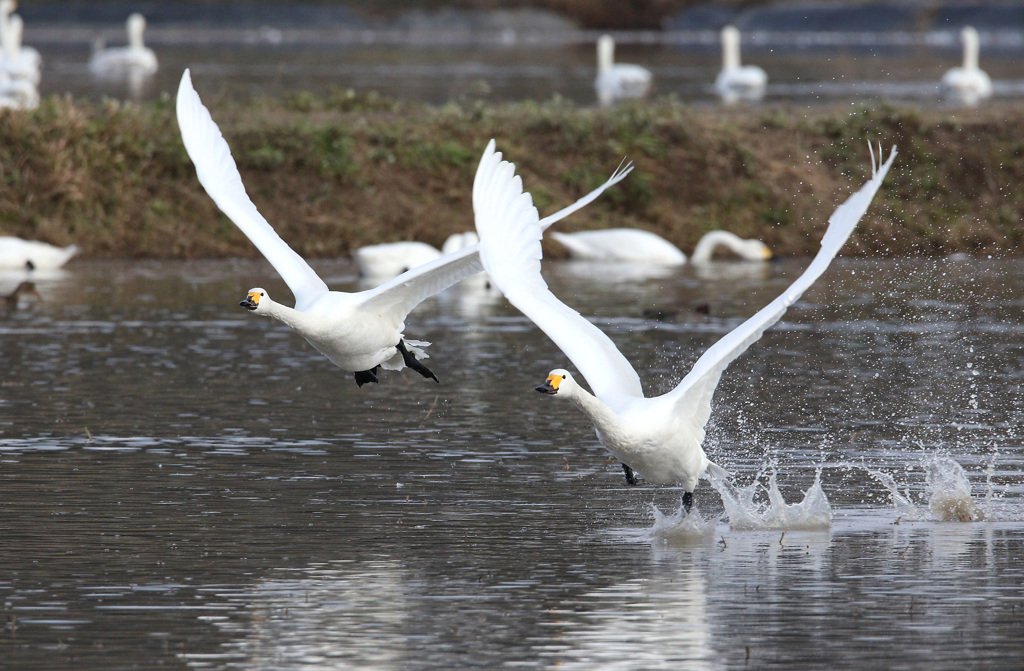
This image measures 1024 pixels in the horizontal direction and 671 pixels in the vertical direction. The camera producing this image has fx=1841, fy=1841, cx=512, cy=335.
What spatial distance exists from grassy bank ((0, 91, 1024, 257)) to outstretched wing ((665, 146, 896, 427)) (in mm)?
16194

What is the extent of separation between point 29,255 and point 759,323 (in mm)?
16626

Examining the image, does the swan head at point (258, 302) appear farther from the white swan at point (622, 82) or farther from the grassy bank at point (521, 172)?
the white swan at point (622, 82)

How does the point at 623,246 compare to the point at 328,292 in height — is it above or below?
above

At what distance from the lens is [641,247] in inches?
1022

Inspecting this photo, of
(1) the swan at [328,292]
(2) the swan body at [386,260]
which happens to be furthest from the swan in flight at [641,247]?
(1) the swan at [328,292]

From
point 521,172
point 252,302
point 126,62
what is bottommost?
point 252,302

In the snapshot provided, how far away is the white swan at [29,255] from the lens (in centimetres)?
2467

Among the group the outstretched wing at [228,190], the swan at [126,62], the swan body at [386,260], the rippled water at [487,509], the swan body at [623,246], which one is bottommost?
the rippled water at [487,509]

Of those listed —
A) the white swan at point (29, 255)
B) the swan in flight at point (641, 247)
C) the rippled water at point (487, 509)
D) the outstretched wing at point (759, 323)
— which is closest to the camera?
the rippled water at point (487, 509)

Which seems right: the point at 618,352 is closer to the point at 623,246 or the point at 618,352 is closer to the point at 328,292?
the point at 328,292

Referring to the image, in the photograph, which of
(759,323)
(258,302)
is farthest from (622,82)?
(759,323)

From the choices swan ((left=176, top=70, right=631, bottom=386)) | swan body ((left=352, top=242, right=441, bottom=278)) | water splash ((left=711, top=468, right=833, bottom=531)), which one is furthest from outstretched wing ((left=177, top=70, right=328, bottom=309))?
swan body ((left=352, top=242, right=441, bottom=278))

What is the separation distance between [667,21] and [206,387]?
86541 mm

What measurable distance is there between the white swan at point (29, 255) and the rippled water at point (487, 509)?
5.15 metres
